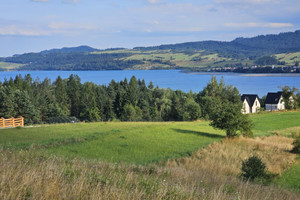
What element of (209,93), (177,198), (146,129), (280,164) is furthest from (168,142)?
(209,93)

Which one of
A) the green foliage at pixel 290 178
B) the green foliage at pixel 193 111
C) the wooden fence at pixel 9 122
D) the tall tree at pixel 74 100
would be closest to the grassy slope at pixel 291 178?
the green foliage at pixel 290 178

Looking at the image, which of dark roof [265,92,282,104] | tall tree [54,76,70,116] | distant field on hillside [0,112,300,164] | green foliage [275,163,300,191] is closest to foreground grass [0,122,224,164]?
distant field on hillside [0,112,300,164]

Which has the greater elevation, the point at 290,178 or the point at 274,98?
the point at 290,178

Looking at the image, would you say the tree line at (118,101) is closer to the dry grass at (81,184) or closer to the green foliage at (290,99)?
the green foliage at (290,99)

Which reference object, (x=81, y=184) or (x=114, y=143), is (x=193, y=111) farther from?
(x=81, y=184)

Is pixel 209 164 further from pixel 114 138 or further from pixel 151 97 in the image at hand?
pixel 151 97

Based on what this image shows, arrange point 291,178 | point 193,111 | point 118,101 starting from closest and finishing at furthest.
→ 1. point 291,178
2. point 193,111
3. point 118,101

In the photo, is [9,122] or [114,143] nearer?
[114,143]

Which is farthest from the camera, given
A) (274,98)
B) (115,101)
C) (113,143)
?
(115,101)

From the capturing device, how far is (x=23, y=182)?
186 inches

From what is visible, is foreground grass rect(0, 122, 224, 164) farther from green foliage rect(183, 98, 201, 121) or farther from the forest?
green foliage rect(183, 98, 201, 121)

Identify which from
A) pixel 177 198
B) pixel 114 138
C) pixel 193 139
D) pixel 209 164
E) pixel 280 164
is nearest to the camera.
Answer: pixel 177 198

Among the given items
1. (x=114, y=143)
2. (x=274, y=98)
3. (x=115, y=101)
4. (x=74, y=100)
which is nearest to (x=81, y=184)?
(x=114, y=143)

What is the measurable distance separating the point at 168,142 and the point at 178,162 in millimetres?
5589
